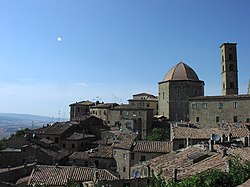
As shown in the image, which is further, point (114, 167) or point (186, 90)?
point (186, 90)

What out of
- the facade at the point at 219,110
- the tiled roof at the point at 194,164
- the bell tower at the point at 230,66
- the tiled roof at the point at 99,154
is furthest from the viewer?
the bell tower at the point at 230,66

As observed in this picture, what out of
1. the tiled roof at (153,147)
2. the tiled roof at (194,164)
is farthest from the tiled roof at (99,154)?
the tiled roof at (194,164)

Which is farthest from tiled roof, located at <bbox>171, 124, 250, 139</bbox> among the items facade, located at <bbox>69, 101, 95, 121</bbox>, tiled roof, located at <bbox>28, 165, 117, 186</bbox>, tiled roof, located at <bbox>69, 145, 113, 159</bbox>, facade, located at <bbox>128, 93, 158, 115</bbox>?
facade, located at <bbox>69, 101, 95, 121</bbox>

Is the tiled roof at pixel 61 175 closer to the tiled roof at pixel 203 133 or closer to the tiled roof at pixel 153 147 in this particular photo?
the tiled roof at pixel 153 147

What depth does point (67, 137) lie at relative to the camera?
50.7 metres

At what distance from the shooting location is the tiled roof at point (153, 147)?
31086 mm

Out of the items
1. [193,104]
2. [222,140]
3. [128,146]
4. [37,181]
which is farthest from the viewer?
[193,104]

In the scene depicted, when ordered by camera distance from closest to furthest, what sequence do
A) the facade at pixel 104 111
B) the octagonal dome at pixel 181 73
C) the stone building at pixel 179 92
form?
the stone building at pixel 179 92 < the octagonal dome at pixel 181 73 < the facade at pixel 104 111

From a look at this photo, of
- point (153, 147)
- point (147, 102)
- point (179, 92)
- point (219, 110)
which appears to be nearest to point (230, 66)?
point (179, 92)

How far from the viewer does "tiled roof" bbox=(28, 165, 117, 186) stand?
24.4 meters

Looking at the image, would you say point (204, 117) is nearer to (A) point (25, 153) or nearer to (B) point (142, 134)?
(B) point (142, 134)

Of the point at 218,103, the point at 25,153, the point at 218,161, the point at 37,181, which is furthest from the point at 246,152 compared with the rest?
the point at 218,103

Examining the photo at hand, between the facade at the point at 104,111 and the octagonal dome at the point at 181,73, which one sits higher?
the octagonal dome at the point at 181,73

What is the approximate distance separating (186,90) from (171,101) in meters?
3.80
